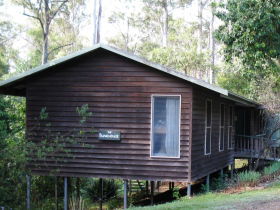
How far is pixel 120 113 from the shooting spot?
43.3 feet

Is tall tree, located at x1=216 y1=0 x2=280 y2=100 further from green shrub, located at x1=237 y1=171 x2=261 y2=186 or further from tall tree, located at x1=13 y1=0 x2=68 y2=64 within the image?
tall tree, located at x1=13 y1=0 x2=68 y2=64

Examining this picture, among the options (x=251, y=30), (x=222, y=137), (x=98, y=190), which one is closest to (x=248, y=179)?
(x=222, y=137)

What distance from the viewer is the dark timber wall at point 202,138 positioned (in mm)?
13266

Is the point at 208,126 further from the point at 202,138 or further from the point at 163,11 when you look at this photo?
the point at 163,11

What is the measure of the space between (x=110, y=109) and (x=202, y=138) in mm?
3224

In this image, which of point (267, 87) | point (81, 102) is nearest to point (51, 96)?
point (81, 102)

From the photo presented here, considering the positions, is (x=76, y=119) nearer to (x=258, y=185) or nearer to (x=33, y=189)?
(x=33, y=189)

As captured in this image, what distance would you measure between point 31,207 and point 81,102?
368cm

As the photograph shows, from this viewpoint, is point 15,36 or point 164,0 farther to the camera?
point 15,36

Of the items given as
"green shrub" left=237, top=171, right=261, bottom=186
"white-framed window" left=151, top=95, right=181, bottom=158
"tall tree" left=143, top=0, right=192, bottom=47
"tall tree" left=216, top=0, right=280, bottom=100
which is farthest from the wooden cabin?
"tall tree" left=143, top=0, right=192, bottom=47

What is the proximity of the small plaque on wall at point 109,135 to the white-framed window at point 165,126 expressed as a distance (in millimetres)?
1021

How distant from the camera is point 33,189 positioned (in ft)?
50.6

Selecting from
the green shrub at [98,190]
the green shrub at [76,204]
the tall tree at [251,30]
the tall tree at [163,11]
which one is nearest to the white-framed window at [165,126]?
the green shrub at [76,204]

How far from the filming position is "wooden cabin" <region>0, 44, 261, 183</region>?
505 inches
